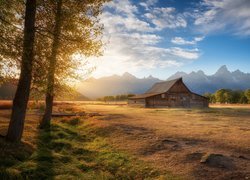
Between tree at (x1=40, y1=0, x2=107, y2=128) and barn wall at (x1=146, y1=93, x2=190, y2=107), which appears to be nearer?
tree at (x1=40, y1=0, x2=107, y2=128)

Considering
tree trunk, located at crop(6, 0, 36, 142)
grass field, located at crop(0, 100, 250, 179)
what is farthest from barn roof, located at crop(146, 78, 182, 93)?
tree trunk, located at crop(6, 0, 36, 142)

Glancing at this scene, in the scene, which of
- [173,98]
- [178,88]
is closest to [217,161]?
[173,98]

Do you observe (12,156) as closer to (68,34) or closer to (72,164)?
(72,164)

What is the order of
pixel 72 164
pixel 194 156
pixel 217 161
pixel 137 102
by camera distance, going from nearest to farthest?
pixel 217 161 → pixel 72 164 → pixel 194 156 → pixel 137 102

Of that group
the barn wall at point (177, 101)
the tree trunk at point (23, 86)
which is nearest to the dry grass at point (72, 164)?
the tree trunk at point (23, 86)

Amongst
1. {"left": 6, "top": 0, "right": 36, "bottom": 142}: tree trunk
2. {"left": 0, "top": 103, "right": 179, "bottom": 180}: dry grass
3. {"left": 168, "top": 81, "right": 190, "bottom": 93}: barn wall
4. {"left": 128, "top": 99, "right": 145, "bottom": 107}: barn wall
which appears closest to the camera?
{"left": 0, "top": 103, "right": 179, "bottom": 180}: dry grass

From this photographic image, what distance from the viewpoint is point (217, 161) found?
31.6 ft

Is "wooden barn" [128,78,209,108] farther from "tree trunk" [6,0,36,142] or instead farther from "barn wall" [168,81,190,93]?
"tree trunk" [6,0,36,142]

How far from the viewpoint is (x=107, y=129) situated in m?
18.5

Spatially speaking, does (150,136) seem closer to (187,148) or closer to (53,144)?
(187,148)

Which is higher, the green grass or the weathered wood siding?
the weathered wood siding

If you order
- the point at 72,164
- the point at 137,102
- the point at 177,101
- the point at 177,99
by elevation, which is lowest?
the point at 72,164

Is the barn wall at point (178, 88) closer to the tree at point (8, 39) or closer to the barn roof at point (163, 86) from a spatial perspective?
the barn roof at point (163, 86)

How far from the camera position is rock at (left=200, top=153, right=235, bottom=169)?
9163 millimetres
